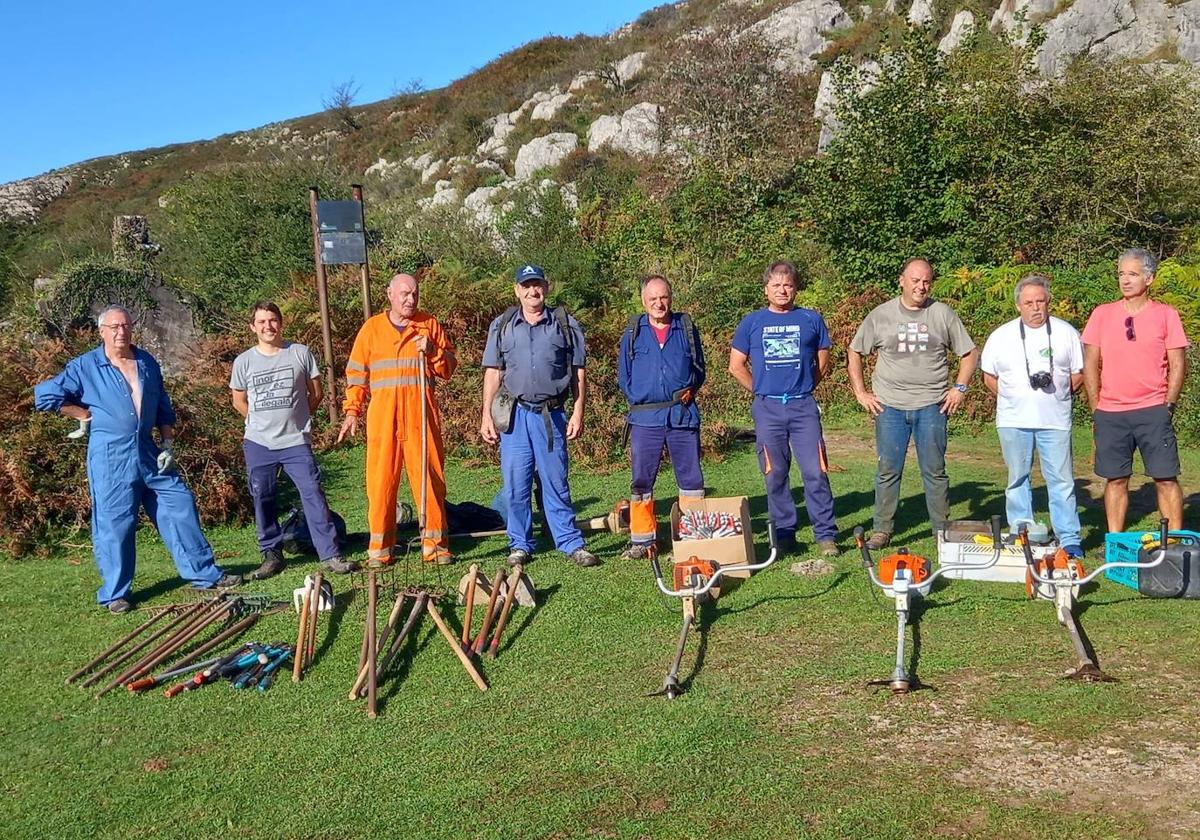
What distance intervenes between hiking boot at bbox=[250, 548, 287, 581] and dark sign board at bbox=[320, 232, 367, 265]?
14.5 feet

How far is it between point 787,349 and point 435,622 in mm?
2760

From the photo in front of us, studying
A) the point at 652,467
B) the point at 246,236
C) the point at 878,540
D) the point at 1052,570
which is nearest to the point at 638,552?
the point at 652,467

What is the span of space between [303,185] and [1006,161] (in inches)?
465

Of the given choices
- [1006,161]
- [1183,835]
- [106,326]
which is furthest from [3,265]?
[1183,835]

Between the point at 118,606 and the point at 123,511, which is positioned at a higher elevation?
the point at 123,511

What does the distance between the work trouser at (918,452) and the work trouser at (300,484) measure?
361cm

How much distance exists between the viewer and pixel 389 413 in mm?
5977

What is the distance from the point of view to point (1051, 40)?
64.5ft

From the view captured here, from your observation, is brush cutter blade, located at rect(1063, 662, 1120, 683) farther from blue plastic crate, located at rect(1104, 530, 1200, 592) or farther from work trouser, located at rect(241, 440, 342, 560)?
work trouser, located at rect(241, 440, 342, 560)

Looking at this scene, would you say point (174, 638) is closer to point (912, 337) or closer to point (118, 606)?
point (118, 606)

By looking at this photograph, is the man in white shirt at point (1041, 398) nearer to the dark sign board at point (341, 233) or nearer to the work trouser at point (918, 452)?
the work trouser at point (918, 452)

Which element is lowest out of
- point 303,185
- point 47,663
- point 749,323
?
point 47,663

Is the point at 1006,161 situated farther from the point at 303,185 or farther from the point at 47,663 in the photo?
the point at 47,663

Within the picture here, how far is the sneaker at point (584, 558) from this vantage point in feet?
19.5
